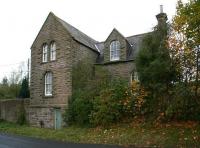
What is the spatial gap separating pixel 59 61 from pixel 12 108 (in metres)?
8.60

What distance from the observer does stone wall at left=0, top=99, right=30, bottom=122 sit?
36156 mm

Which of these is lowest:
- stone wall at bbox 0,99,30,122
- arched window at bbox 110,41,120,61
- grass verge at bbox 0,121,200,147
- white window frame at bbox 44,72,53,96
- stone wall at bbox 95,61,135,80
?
→ grass verge at bbox 0,121,200,147

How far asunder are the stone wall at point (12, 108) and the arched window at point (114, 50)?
10517mm

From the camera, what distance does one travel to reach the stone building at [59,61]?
3247cm

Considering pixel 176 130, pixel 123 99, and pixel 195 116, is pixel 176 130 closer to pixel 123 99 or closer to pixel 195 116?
pixel 195 116

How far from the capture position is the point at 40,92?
114 feet

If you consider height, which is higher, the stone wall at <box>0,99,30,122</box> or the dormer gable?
the dormer gable

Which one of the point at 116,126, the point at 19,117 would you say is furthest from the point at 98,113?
the point at 19,117

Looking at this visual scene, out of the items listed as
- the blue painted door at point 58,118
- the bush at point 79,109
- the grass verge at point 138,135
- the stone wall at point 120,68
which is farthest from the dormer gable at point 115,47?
the grass verge at point 138,135

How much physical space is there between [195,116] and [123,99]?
19.3 feet

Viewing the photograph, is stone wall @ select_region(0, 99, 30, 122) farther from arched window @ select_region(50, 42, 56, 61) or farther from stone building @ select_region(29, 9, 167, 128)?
arched window @ select_region(50, 42, 56, 61)

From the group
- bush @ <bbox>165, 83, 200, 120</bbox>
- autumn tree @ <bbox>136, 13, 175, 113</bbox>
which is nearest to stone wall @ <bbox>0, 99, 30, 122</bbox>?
autumn tree @ <bbox>136, 13, 175, 113</bbox>

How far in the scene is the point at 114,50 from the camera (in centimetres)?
3397

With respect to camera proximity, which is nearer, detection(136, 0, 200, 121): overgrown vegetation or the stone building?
detection(136, 0, 200, 121): overgrown vegetation
